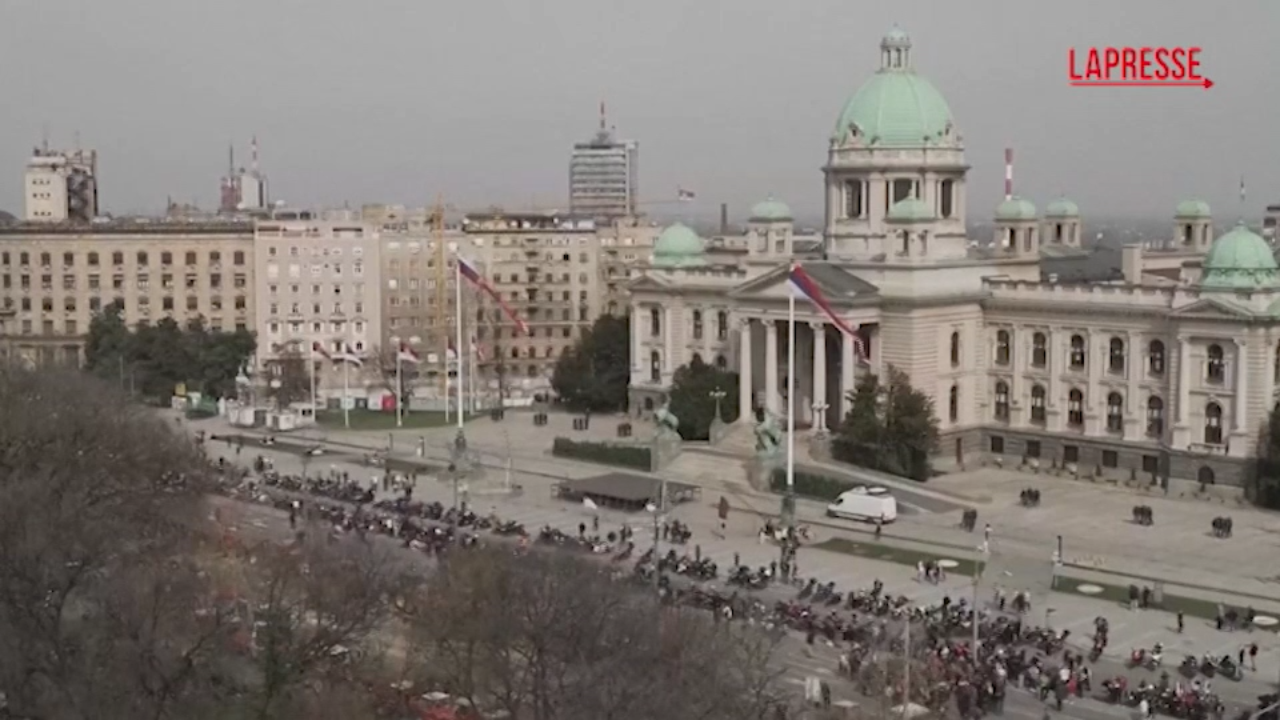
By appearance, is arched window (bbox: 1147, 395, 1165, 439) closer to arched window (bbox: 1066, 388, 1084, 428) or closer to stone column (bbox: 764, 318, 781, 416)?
arched window (bbox: 1066, 388, 1084, 428)

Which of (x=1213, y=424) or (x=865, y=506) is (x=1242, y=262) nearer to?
(x=1213, y=424)

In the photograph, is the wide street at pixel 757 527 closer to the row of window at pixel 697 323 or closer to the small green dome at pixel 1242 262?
the row of window at pixel 697 323

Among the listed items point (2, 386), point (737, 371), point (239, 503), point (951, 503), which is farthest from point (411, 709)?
point (737, 371)

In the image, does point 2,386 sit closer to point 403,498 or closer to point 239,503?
point 239,503

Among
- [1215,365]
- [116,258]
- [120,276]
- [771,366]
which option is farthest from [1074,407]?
[116,258]

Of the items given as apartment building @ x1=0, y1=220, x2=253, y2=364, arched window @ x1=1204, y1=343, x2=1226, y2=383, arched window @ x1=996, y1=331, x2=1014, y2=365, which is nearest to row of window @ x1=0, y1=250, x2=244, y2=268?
apartment building @ x1=0, y1=220, x2=253, y2=364
